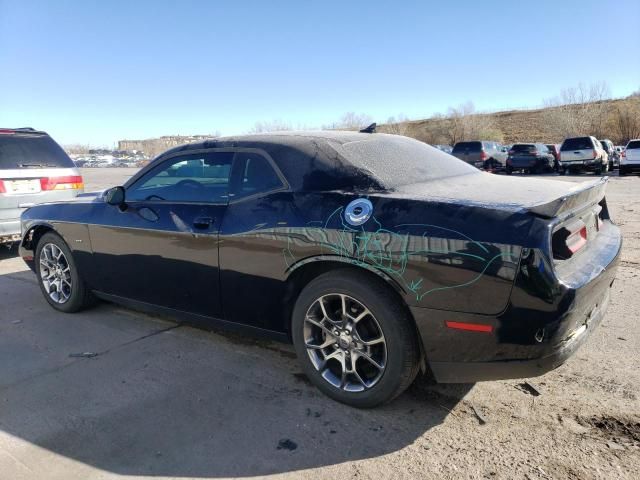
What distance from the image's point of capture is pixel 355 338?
2.92 m

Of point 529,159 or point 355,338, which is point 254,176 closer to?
point 355,338

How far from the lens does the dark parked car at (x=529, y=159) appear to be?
2498cm

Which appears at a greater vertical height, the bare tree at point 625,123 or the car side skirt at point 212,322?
the bare tree at point 625,123

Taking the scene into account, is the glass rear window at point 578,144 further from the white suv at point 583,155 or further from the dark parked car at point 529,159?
the dark parked car at point 529,159

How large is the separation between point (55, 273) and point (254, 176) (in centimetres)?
275

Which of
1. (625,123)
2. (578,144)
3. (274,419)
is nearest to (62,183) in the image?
(274,419)

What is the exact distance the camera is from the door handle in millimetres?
3496

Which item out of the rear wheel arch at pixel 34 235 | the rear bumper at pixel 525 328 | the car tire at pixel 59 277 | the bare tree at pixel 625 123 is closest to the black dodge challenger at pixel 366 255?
the rear bumper at pixel 525 328

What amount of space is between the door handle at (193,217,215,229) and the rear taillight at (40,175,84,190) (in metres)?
5.02

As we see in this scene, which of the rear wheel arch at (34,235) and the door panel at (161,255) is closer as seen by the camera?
the door panel at (161,255)

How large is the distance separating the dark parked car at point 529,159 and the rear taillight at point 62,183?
72.2 feet

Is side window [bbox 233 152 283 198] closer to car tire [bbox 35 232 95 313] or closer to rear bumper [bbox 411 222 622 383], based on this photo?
rear bumper [bbox 411 222 622 383]

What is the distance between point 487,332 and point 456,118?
7039cm

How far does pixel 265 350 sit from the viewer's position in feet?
12.7
